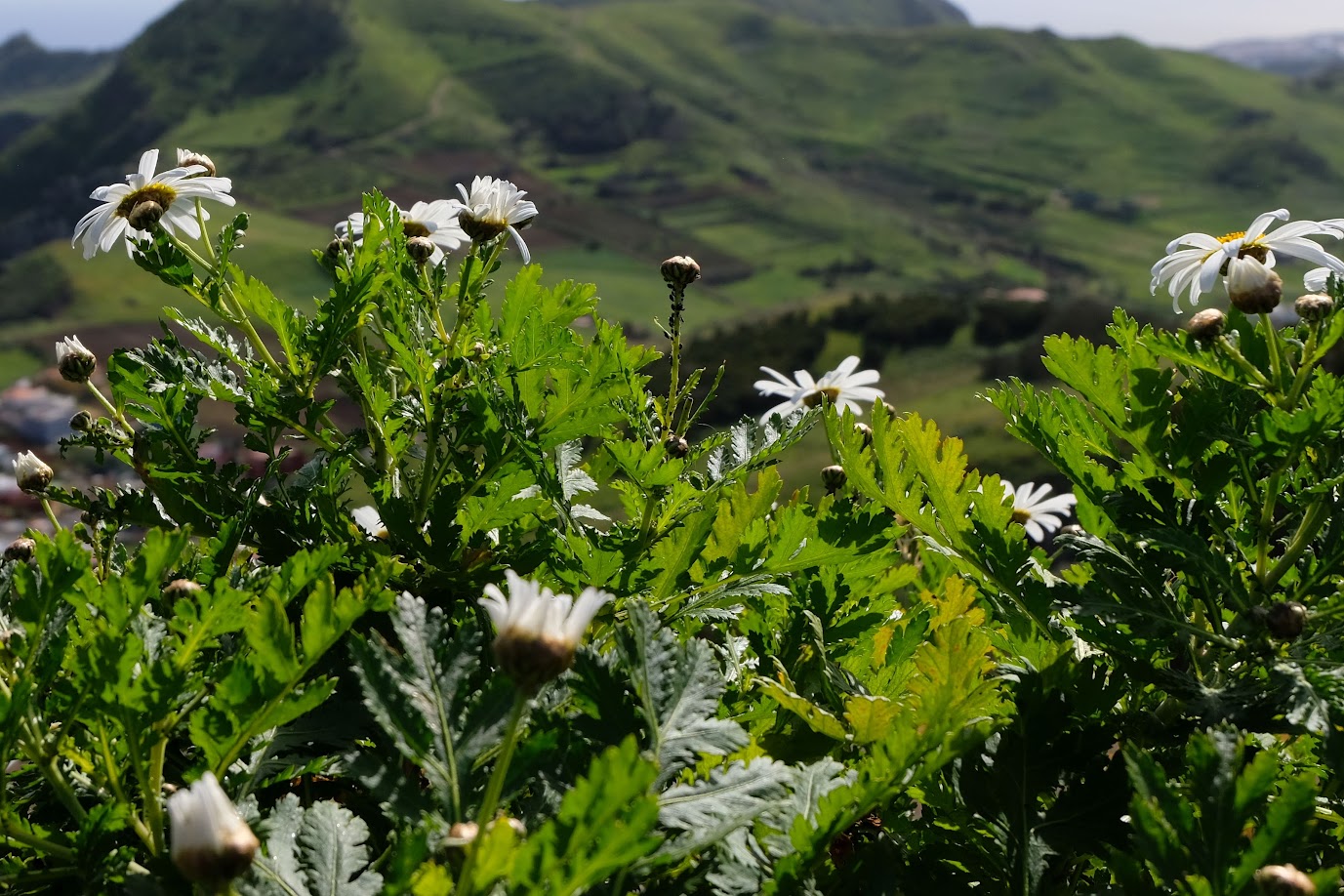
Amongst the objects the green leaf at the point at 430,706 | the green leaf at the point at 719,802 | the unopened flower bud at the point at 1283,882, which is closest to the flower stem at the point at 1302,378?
the unopened flower bud at the point at 1283,882

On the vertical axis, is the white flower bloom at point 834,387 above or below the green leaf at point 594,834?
below

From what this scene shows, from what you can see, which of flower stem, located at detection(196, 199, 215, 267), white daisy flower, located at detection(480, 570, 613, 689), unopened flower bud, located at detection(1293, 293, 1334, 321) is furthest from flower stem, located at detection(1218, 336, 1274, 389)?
flower stem, located at detection(196, 199, 215, 267)

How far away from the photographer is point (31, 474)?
2.63 metres

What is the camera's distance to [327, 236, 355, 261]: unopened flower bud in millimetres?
2281

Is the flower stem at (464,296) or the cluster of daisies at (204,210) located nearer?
the flower stem at (464,296)

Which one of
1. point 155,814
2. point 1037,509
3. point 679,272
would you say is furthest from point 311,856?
point 1037,509

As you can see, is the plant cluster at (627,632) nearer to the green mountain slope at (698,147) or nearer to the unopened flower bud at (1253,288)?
the unopened flower bud at (1253,288)

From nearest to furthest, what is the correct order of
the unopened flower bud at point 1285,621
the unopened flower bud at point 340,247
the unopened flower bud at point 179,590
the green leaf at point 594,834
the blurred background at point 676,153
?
the green leaf at point 594,834, the unopened flower bud at point 1285,621, the unopened flower bud at point 179,590, the unopened flower bud at point 340,247, the blurred background at point 676,153

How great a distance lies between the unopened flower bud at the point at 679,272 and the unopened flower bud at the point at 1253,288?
1125mm

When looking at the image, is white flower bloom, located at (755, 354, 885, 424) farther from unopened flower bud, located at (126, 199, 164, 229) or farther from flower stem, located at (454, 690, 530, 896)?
flower stem, located at (454, 690, 530, 896)

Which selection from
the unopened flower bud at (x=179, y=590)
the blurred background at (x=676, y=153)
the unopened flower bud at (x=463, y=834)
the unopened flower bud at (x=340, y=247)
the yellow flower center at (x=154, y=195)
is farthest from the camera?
the blurred background at (x=676, y=153)

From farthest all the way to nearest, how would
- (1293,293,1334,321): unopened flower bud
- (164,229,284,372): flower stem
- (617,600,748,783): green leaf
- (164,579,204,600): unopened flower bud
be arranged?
1. (164,229,284,372): flower stem
2. (1293,293,1334,321): unopened flower bud
3. (164,579,204,600): unopened flower bud
4. (617,600,748,783): green leaf

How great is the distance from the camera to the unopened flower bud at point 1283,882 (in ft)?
3.79

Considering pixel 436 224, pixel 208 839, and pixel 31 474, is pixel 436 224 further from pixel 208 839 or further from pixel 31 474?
pixel 208 839
